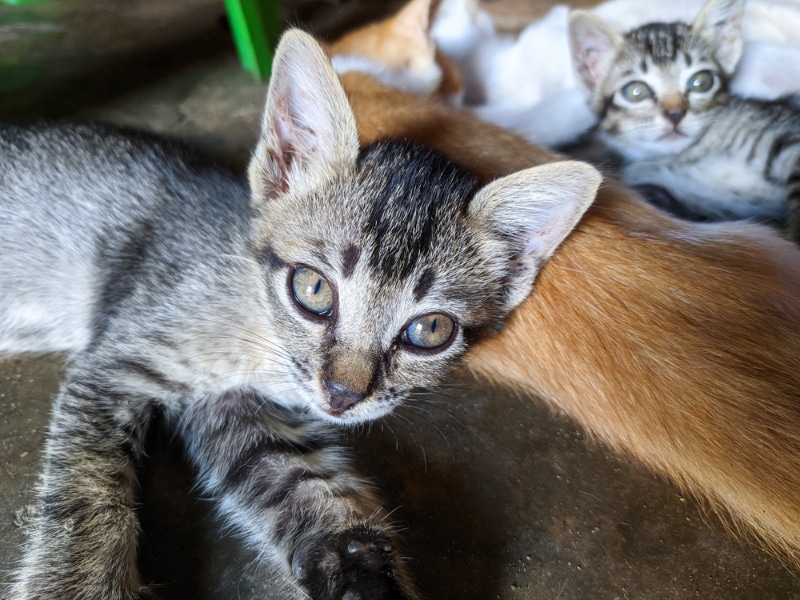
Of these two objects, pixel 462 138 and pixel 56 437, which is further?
A: pixel 462 138

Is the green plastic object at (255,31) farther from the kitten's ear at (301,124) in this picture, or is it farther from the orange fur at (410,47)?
the kitten's ear at (301,124)

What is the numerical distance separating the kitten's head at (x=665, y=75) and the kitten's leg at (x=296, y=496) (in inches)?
63.9

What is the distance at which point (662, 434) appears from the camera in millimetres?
1233

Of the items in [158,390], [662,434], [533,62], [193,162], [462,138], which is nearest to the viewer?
[662,434]

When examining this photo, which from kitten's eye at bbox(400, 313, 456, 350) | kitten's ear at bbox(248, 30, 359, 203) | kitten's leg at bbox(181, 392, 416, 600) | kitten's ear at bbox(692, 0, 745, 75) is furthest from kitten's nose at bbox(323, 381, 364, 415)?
kitten's ear at bbox(692, 0, 745, 75)

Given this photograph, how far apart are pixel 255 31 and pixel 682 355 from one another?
2.38m

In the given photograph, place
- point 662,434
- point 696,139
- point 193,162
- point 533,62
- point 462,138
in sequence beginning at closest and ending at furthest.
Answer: point 662,434 < point 462,138 < point 193,162 < point 696,139 < point 533,62

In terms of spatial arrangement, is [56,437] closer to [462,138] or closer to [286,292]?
[286,292]

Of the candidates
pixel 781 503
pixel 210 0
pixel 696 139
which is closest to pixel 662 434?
pixel 781 503

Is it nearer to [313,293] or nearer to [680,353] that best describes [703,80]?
[680,353]

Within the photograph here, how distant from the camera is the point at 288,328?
4.15 ft

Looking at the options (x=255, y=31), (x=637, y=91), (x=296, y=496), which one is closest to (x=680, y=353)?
(x=296, y=496)

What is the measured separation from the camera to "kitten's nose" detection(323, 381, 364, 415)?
1.15 metres

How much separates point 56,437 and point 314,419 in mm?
599
